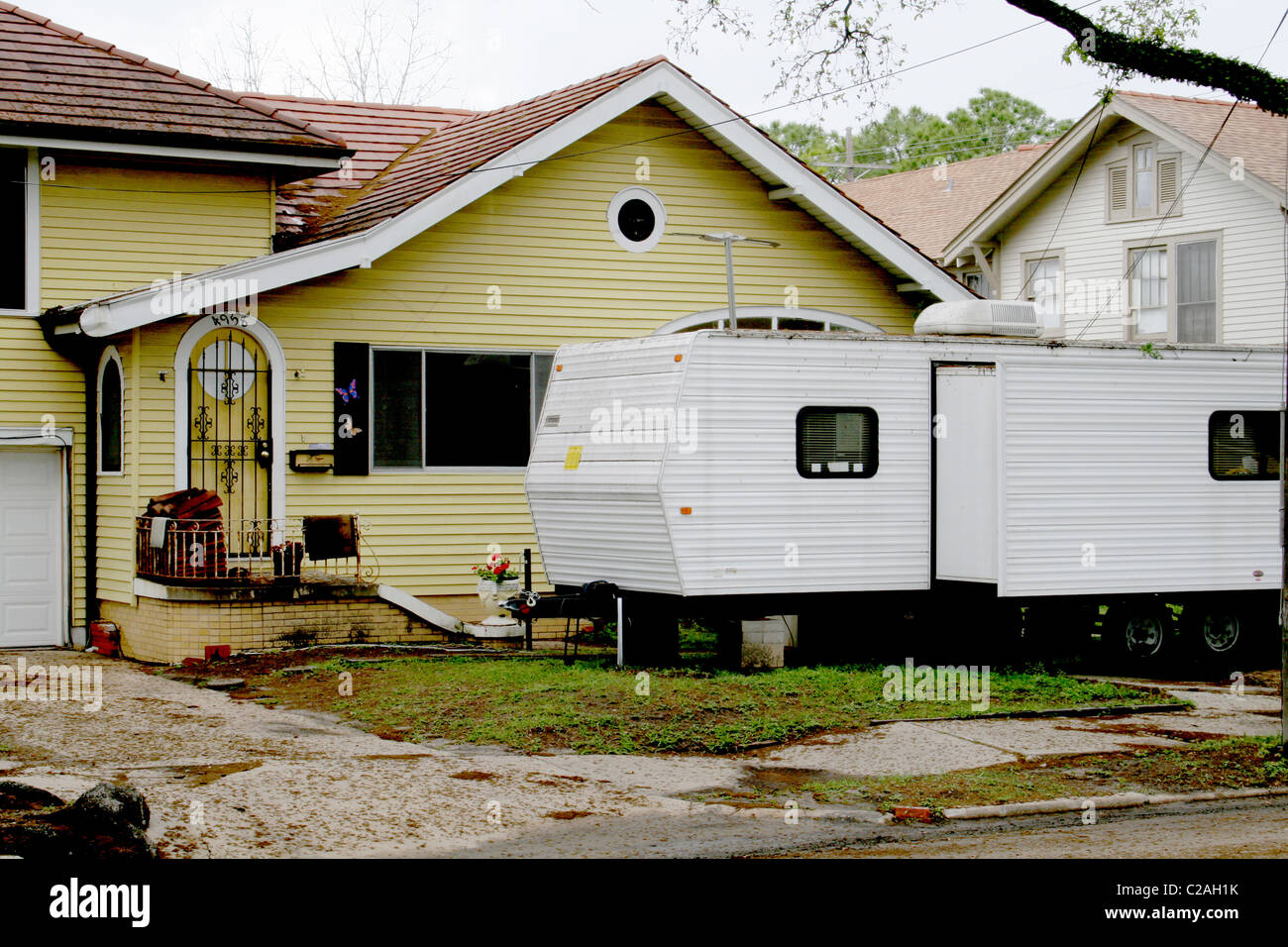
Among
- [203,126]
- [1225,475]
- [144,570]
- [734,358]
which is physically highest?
[203,126]

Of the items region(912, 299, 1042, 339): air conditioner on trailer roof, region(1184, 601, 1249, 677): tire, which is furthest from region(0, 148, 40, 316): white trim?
region(1184, 601, 1249, 677): tire

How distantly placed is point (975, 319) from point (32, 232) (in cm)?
1010

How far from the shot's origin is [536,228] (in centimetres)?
1822

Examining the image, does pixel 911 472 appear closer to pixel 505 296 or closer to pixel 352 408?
pixel 505 296

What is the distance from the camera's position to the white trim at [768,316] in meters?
19.0

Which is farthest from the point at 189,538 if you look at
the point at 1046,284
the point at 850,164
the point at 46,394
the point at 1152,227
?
the point at 850,164

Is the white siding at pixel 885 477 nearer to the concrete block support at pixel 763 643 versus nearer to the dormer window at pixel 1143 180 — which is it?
the concrete block support at pixel 763 643

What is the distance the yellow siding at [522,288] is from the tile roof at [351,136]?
2162mm

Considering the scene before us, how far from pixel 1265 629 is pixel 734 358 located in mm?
6895

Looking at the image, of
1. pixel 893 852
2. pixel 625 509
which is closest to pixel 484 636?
pixel 625 509

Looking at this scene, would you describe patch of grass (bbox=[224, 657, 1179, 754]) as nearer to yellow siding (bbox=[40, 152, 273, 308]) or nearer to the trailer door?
the trailer door

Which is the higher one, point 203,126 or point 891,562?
point 203,126

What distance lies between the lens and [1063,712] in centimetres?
1280

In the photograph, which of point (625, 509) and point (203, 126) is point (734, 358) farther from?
point (203, 126)
